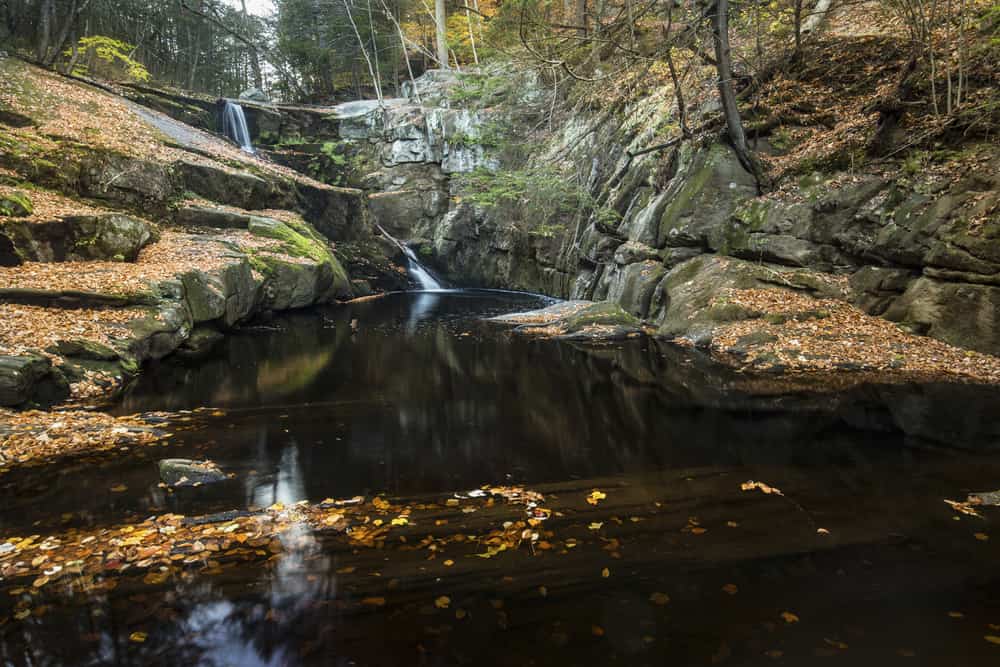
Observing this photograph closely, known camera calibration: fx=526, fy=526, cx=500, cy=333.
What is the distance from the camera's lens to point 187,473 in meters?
5.35

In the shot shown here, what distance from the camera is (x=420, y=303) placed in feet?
74.5

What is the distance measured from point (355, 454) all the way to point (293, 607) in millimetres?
2959

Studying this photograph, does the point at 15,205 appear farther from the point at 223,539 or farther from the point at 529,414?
the point at 529,414

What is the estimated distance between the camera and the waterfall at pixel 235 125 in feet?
94.1

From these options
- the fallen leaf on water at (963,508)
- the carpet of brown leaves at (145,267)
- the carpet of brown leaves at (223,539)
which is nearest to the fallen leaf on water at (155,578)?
the carpet of brown leaves at (223,539)

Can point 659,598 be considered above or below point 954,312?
below

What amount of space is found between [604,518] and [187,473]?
4.16 meters

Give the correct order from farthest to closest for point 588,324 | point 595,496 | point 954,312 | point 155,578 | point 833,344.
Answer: point 588,324, point 833,344, point 954,312, point 595,496, point 155,578

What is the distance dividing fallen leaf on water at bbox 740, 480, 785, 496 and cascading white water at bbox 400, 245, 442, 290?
2326cm

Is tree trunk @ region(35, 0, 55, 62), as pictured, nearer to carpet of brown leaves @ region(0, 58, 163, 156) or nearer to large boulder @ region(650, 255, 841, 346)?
carpet of brown leaves @ region(0, 58, 163, 156)

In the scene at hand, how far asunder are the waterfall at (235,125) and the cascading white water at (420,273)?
1027 cm

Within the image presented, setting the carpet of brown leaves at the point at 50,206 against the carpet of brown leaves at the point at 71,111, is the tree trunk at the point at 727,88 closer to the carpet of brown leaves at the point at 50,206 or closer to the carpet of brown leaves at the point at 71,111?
the carpet of brown leaves at the point at 50,206

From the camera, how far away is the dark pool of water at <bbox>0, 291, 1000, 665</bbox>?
3133mm

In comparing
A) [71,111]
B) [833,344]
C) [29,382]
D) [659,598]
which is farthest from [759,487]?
[71,111]
